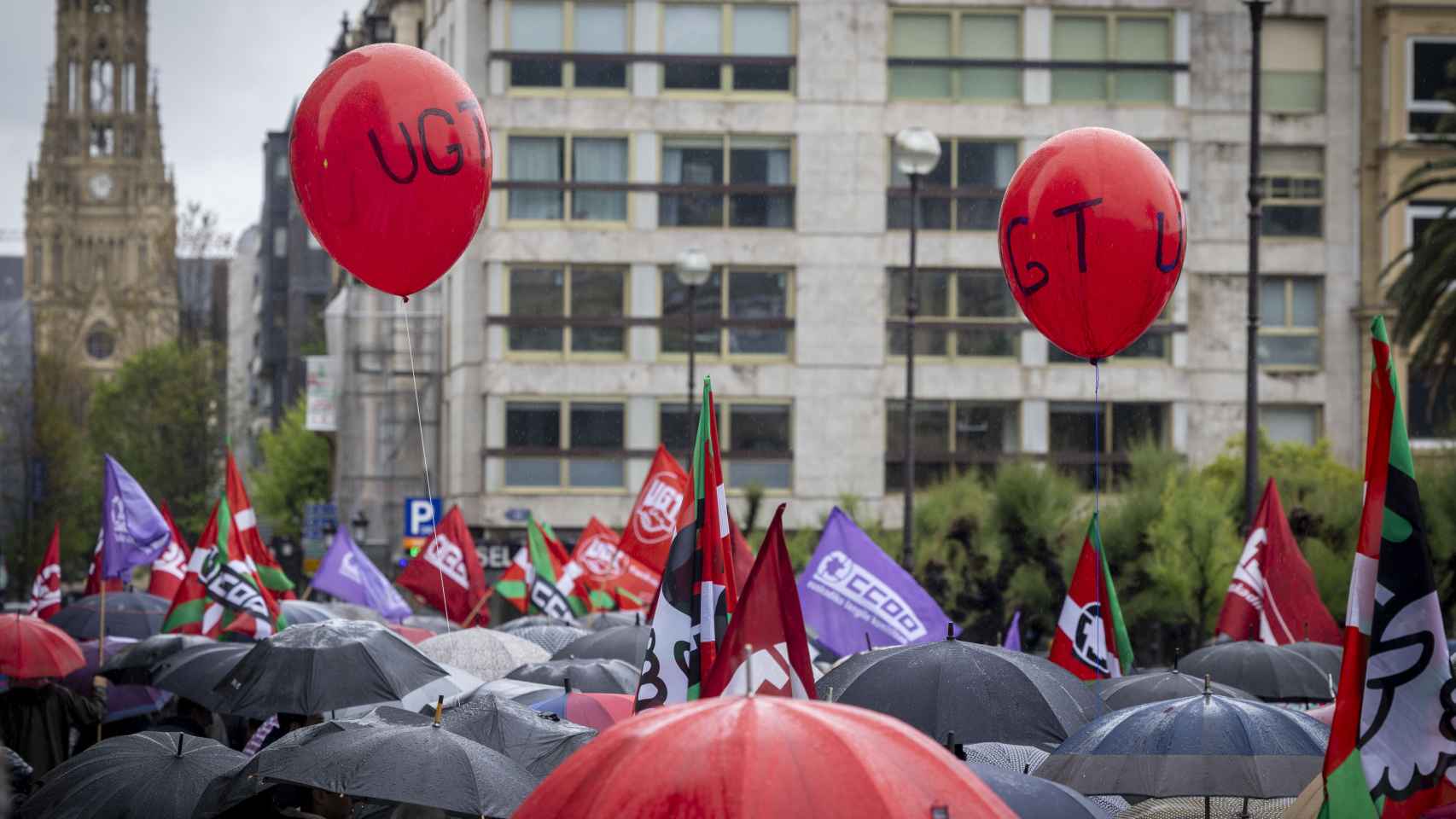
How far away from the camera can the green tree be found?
7325 centimetres

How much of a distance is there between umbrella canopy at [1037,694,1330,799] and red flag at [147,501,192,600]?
15438 mm

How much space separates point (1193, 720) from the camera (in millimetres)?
9602

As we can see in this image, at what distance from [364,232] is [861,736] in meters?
7.11

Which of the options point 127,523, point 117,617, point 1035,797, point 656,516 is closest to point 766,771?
point 1035,797

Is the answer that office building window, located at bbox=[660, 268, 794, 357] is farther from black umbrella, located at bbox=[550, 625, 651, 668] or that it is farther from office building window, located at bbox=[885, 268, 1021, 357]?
black umbrella, located at bbox=[550, 625, 651, 668]

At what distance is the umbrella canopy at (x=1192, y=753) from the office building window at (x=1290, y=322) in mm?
40152

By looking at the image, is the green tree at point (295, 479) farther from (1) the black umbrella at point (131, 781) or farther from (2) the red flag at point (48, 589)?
(1) the black umbrella at point (131, 781)

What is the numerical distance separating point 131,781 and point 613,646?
6.59 meters

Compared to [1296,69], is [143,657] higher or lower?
lower

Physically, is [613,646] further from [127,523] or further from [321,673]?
[127,523]

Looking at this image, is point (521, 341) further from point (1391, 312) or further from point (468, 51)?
point (1391, 312)

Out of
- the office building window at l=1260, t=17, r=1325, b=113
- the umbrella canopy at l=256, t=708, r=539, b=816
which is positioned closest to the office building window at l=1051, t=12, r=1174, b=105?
the office building window at l=1260, t=17, r=1325, b=113

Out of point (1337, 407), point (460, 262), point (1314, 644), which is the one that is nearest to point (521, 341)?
point (460, 262)

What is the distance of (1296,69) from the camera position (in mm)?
48156
